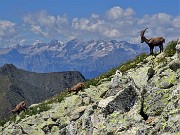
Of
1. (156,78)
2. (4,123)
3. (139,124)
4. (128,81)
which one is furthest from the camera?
(4,123)

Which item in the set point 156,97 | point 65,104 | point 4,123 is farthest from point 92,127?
point 4,123

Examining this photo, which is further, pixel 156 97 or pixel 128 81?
pixel 128 81

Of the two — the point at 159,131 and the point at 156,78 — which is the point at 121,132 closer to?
the point at 159,131

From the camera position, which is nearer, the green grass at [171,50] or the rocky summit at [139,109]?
the rocky summit at [139,109]

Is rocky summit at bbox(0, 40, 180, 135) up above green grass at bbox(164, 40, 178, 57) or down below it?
below

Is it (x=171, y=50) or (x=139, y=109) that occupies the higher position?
(x=171, y=50)

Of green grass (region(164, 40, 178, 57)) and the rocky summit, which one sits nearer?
the rocky summit

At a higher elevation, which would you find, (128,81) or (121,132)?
(128,81)

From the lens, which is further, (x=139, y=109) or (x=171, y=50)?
(x=171, y=50)

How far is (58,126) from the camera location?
26.3m

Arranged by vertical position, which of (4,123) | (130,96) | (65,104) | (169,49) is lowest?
(4,123)

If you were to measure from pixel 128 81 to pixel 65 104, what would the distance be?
10.9 m

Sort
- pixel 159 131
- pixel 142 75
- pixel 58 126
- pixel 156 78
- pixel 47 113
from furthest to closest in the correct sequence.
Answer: pixel 47 113 < pixel 58 126 < pixel 142 75 < pixel 156 78 < pixel 159 131

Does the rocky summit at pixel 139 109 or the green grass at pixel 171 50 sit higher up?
the green grass at pixel 171 50
